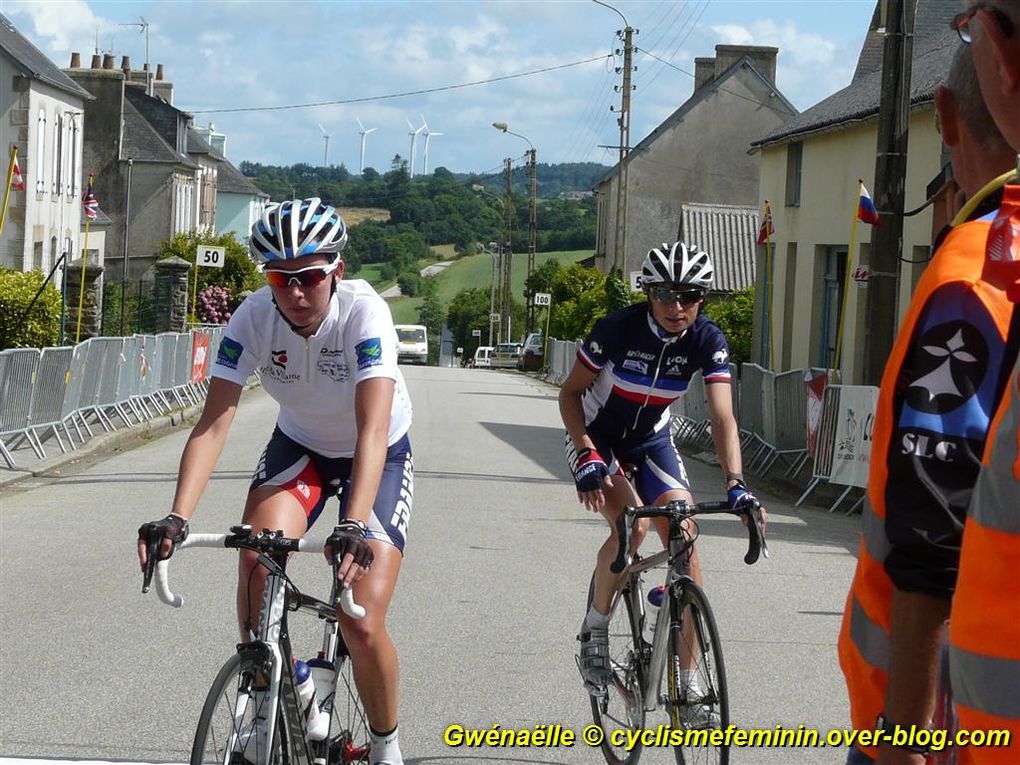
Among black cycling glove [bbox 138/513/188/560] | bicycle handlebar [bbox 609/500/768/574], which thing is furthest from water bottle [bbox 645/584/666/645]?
black cycling glove [bbox 138/513/188/560]

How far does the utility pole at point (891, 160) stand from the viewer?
14648mm

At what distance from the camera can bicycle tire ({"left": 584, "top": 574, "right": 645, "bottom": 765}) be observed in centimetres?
567

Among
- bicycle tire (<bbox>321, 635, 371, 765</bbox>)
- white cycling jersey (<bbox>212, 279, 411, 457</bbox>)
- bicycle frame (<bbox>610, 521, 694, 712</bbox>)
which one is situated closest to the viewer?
bicycle tire (<bbox>321, 635, 371, 765</bbox>)

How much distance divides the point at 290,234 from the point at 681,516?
6.29ft

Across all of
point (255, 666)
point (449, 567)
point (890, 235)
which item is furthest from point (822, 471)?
point (255, 666)

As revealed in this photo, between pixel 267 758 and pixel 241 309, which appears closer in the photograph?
pixel 267 758

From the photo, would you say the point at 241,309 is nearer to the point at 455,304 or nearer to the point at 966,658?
the point at 966,658

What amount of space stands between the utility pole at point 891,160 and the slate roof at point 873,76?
24.2 ft

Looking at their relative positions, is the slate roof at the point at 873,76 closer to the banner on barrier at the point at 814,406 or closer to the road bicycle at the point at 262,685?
the banner on barrier at the point at 814,406

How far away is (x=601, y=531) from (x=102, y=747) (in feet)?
24.3

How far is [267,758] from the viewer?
13.0ft

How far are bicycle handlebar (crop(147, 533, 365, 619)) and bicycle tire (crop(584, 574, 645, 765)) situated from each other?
1935 mm

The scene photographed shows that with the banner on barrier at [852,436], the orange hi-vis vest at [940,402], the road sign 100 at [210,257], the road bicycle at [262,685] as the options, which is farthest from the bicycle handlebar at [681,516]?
the road sign 100 at [210,257]

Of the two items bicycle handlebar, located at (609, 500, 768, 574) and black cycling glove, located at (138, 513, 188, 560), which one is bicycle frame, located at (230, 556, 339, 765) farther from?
bicycle handlebar, located at (609, 500, 768, 574)
